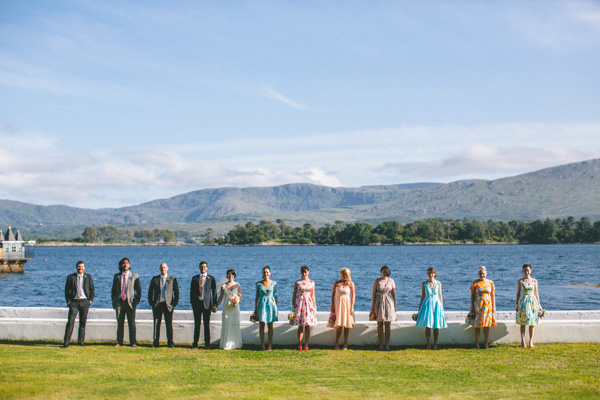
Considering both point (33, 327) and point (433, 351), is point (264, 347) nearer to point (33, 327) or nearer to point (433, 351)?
point (433, 351)

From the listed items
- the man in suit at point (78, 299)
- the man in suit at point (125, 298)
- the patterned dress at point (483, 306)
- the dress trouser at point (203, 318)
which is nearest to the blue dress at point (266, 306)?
the dress trouser at point (203, 318)

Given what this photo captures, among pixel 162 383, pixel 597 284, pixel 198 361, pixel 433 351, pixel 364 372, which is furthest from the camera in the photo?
pixel 597 284

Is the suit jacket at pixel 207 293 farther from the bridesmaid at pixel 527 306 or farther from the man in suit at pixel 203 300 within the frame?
the bridesmaid at pixel 527 306

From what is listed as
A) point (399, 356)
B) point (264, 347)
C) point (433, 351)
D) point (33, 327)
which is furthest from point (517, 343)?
point (33, 327)

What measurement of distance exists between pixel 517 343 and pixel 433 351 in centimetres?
237

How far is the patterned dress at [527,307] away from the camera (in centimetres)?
1342

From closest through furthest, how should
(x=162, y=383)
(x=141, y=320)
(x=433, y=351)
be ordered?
(x=162, y=383) < (x=433, y=351) < (x=141, y=320)

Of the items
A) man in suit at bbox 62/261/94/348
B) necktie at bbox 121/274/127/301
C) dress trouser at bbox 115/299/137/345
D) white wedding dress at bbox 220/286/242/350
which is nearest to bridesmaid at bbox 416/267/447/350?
white wedding dress at bbox 220/286/242/350

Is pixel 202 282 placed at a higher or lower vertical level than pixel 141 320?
higher

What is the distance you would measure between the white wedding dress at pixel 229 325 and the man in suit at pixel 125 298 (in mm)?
2034

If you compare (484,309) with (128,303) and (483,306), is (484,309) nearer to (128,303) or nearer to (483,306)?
(483,306)

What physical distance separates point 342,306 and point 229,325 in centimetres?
271

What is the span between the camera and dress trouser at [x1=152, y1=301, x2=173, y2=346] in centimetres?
1372

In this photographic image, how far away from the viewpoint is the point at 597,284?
59250mm
